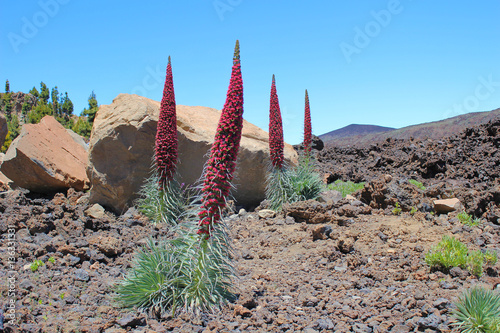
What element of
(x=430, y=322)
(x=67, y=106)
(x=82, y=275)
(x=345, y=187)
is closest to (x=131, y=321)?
(x=82, y=275)

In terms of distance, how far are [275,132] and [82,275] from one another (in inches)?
182

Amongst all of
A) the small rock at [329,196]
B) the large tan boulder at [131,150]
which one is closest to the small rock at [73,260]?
the large tan boulder at [131,150]

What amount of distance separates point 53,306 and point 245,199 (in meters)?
5.49

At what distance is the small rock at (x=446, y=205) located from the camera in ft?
21.5

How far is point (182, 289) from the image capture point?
3.82 metres

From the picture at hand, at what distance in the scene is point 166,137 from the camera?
264 inches

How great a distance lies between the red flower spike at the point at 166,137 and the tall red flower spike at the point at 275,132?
206 centimetres

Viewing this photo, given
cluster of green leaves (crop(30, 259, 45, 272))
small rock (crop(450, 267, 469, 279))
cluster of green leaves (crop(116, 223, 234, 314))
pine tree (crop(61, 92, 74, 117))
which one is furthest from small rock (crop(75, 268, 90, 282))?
pine tree (crop(61, 92, 74, 117))

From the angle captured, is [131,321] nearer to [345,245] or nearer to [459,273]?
[345,245]

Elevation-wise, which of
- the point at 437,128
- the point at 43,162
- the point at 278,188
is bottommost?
the point at 278,188

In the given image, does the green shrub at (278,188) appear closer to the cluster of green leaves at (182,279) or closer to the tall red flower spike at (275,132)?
the tall red flower spike at (275,132)

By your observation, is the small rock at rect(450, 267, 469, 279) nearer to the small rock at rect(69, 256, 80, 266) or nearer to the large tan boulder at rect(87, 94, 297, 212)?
the large tan boulder at rect(87, 94, 297, 212)

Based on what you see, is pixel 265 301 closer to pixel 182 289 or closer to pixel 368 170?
pixel 182 289

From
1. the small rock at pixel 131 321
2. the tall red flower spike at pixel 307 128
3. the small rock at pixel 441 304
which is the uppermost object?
the tall red flower spike at pixel 307 128
